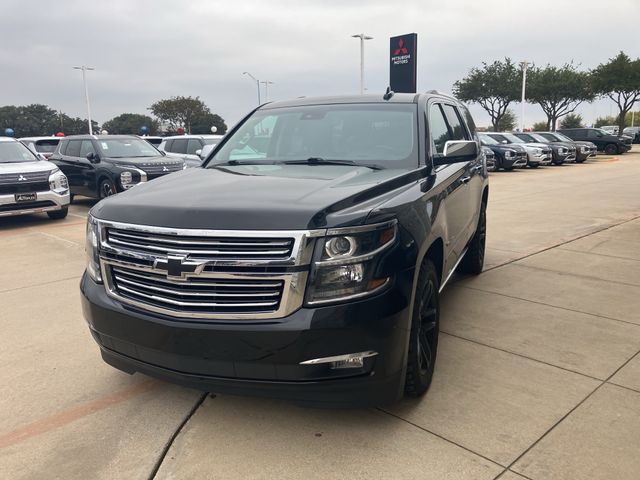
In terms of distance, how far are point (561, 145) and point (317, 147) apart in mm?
23595

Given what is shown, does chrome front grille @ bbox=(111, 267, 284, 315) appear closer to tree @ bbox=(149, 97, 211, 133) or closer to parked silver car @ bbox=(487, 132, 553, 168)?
parked silver car @ bbox=(487, 132, 553, 168)

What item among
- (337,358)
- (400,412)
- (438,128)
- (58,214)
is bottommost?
(400,412)

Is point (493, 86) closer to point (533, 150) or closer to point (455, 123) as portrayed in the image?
point (533, 150)

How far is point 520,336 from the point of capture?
4.11m

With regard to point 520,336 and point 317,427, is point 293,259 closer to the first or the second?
point 317,427

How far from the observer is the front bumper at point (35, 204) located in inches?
372

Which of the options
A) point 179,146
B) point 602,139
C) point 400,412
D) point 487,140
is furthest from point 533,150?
point 400,412

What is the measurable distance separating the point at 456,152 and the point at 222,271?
1853mm

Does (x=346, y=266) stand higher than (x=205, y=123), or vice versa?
(x=205, y=123)

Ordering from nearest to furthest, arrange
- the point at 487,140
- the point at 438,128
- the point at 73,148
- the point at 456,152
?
the point at 456,152, the point at 438,128, the point at 73,148, the point at 487,140

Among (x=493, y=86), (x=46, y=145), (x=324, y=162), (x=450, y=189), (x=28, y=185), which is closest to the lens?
(x=324, y=162)

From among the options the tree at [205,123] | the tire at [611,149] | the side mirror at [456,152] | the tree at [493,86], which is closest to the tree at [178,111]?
the tree at [205,123]

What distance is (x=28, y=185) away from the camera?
970 centimetres

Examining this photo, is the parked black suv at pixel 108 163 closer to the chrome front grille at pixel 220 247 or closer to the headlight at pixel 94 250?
the headlight at pixel 94 250
